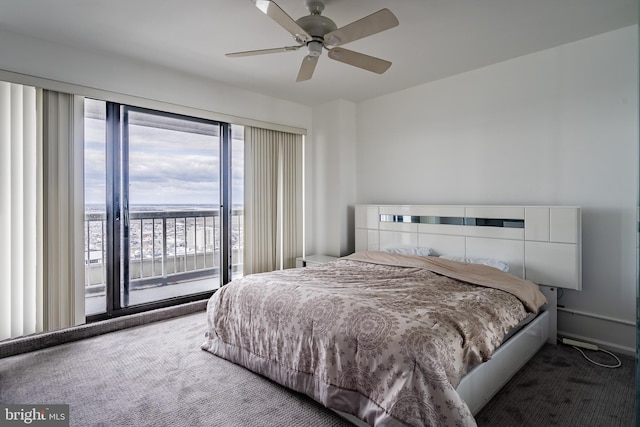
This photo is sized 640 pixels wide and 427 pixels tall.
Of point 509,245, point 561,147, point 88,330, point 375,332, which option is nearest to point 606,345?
point 509,245

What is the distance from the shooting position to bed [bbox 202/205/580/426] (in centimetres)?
154

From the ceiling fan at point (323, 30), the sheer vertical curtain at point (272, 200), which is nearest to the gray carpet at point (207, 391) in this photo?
the sheer vertical curtain at point (272, 200)

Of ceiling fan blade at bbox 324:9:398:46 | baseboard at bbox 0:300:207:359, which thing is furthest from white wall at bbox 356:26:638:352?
baseboard at bbox 0:300:207:359

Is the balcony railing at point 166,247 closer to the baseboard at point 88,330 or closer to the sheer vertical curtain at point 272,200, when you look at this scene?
the sheer vertical curtain at point 272,200

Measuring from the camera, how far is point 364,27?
6.43ft

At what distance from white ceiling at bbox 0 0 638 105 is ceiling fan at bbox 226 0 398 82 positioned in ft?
0.74

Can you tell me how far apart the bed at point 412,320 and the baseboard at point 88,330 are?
1.07 meters

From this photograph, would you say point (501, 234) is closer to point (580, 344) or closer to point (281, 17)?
point (580, 344)

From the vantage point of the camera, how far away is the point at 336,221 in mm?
4504

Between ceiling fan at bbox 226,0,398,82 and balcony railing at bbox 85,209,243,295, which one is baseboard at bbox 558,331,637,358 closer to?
ceiling fan at bbox 226,0,398,82

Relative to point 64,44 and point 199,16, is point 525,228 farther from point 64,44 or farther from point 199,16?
point 64,44

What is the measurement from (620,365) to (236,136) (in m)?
4.25

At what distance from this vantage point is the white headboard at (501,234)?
268 cm

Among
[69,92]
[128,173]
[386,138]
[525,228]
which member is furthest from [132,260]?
[525,228]
